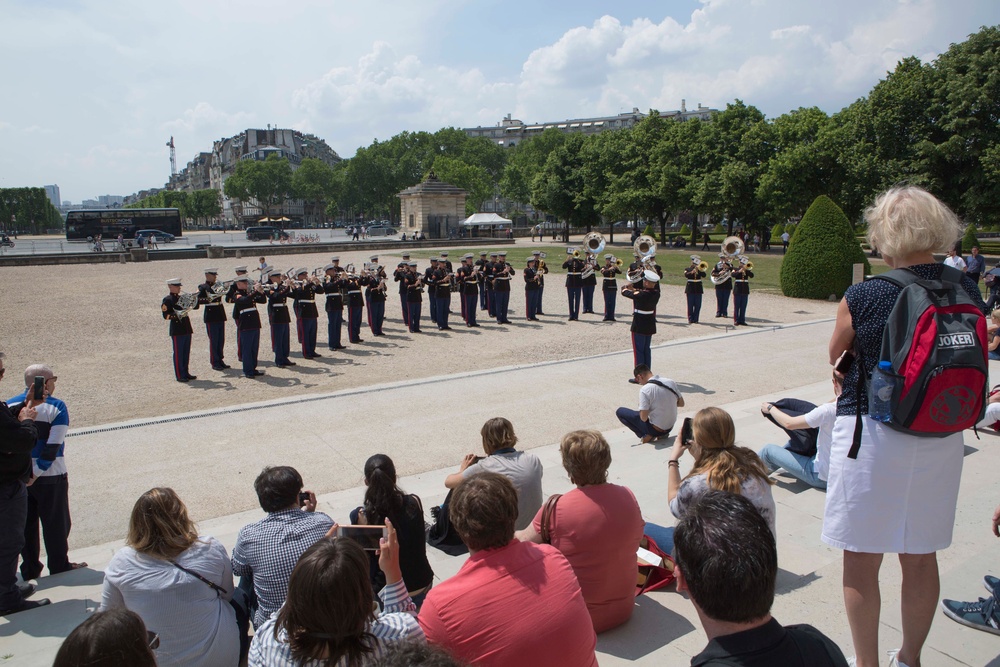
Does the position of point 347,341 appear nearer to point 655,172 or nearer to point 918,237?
point 918,237

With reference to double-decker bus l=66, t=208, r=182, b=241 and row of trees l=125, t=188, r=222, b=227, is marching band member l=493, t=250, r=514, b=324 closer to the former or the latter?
double-decker bus l=66, t=208, r=182, b=241

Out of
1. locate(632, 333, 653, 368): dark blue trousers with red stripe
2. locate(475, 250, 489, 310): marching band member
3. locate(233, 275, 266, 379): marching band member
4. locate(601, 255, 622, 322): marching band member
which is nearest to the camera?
locate(632, 333, 653, 368): dark blue trousers with red stripe

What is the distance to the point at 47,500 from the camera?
4.78 metres

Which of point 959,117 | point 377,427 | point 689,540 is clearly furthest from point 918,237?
point 959,117

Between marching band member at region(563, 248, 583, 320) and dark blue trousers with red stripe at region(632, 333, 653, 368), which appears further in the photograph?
marching band member at region(563, 248, 583, 320)

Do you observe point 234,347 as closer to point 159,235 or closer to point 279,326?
point 279,326

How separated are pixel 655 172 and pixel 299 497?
152ft

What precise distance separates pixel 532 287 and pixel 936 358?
51.0 feet

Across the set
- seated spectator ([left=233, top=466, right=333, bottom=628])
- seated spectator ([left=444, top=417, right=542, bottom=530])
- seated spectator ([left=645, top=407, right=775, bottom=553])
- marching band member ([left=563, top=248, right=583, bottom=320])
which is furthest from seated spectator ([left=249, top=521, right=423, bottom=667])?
marching band member ([left=563, top=248, right=583, bottom=320])

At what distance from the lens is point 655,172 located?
46906 mm

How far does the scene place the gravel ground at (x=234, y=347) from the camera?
35.3 ft

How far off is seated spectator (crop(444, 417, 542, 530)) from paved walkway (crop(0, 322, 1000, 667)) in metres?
0.61

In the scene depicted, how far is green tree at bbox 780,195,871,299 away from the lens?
2053 cm

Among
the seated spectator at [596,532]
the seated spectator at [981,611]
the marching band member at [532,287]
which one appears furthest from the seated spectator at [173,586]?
the marching band member at [532,287]
